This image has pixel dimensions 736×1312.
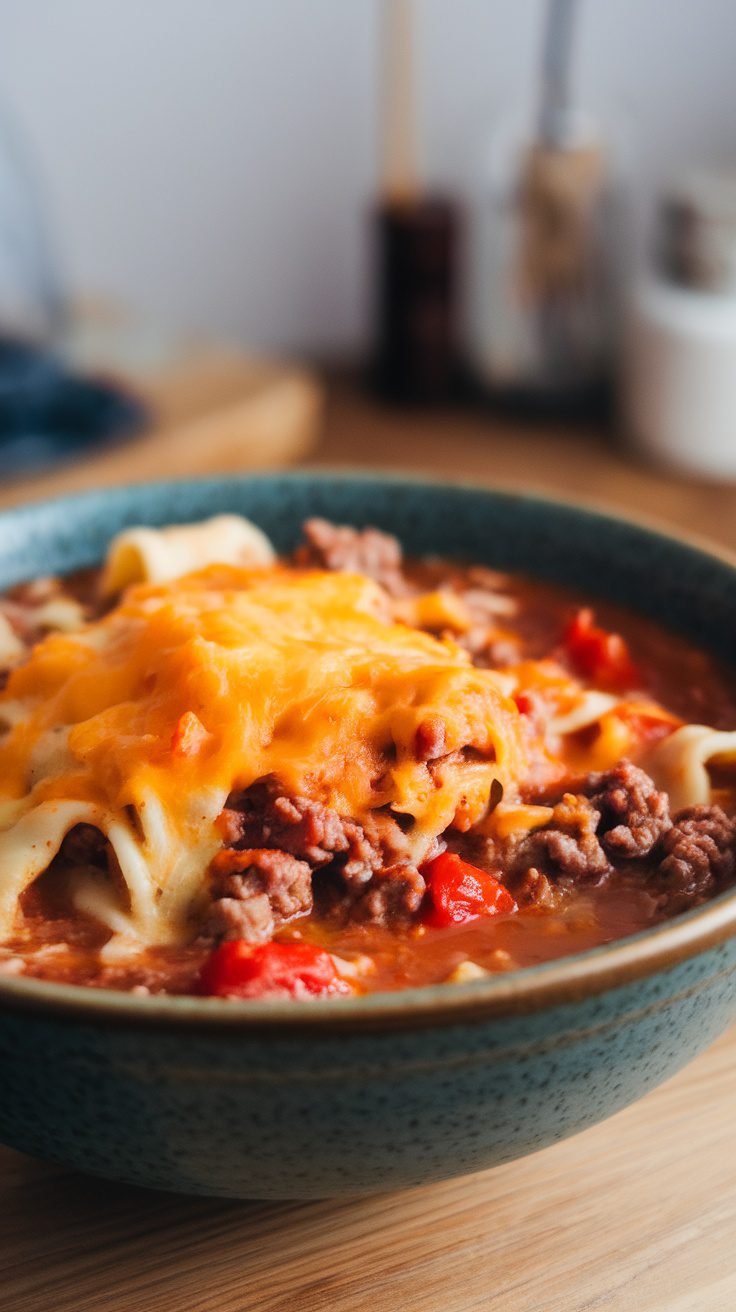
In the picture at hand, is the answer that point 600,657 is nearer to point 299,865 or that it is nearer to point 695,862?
point 695,862

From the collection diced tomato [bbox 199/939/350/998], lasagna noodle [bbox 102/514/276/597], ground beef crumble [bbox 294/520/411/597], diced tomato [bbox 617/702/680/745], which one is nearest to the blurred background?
lasagna noodle [bbox 102/514/276/597]

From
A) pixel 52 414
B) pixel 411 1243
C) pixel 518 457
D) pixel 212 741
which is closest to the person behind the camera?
pixel 411 1243

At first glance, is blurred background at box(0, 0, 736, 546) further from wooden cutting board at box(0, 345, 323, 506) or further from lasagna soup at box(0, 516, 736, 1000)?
lasagna soup at box(0, 516, 736, 1000)

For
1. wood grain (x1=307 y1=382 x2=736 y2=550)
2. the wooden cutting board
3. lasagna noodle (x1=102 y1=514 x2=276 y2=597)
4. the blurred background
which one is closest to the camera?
lasagna noodle (x1=102 y1=514 x2=276 y2=597)

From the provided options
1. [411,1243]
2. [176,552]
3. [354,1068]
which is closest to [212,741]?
[354,1068]

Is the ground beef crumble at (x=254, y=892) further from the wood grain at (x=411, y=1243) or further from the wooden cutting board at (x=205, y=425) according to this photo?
the wooden cutting board at (x=205, y=425)

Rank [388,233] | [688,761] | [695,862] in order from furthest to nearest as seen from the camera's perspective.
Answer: [388,233], [688,761], [695,862]
